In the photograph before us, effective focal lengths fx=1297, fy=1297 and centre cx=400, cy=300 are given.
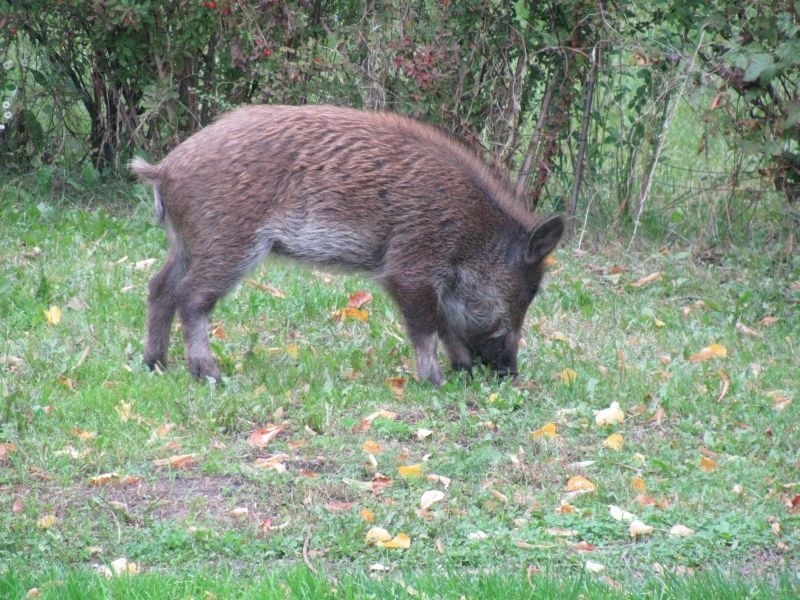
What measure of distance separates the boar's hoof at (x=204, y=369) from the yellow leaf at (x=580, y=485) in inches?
87.3

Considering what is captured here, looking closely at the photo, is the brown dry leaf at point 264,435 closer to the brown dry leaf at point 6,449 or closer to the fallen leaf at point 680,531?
the brown dry leaf at point 6,449

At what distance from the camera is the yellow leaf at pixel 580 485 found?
19.8 feet

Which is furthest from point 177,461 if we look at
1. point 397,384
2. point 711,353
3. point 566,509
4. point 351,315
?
point 711,353

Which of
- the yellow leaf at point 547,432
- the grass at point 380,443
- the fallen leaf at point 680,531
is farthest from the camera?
the yellow leaf at point 547,432

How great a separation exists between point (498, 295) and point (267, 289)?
195cm

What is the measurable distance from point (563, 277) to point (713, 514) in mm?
3978

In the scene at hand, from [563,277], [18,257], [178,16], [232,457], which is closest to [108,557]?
[232,457]

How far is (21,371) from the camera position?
716 centimetres

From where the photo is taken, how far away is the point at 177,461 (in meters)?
6.15

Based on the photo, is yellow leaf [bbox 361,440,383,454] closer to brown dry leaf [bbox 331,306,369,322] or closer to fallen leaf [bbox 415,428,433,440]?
fallen leaf [bbox 415,428,433,440]

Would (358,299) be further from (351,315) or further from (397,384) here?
(397,384)

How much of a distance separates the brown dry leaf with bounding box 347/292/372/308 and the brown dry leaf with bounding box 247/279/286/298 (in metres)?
0.46

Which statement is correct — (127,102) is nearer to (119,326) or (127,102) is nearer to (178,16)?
(178,16)

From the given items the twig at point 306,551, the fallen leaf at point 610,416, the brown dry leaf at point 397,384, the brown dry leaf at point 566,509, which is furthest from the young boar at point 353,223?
the twig at point 306,551
